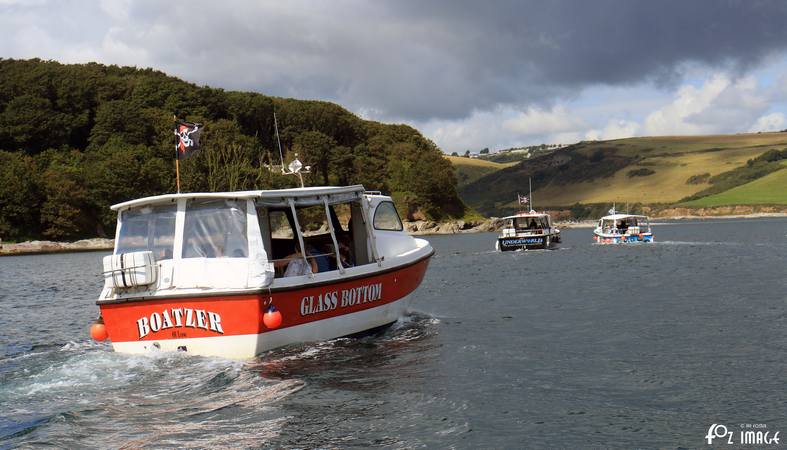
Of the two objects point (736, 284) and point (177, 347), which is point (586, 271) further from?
point (177, 347)

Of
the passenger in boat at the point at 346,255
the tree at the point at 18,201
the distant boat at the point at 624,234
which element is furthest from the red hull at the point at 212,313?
the tree at the point at 18,201

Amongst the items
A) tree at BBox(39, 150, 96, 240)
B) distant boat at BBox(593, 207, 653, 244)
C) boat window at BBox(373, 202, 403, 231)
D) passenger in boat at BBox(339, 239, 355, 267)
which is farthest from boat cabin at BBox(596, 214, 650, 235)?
tree at BBox(39, 150, 96, 240)

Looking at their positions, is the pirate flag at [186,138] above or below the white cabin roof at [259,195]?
above

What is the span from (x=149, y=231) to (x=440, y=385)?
6.95 metres

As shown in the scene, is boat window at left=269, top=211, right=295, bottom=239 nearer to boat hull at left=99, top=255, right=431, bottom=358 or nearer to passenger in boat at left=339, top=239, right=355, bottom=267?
passenger in boat at left=339, top=239, right=355, bottom=267

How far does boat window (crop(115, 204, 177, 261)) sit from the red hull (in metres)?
1.22

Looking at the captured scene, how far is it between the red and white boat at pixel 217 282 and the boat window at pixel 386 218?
2.56 metres

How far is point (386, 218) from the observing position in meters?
19.8

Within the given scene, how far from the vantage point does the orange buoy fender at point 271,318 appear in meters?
13.8

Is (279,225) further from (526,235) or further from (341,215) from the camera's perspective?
(526,235)

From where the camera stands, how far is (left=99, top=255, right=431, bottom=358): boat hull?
14.0m

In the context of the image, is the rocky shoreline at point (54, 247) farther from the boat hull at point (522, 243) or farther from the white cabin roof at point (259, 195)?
the white cabin roof at point (259, 195)

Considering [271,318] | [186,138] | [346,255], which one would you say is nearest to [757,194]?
[346,255]

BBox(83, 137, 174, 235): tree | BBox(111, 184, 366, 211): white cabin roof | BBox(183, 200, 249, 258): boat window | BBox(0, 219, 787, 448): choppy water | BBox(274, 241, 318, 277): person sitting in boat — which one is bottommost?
BBox(0, 219, 787, 448): choppy water
